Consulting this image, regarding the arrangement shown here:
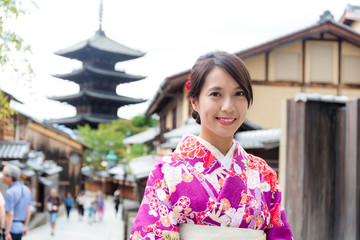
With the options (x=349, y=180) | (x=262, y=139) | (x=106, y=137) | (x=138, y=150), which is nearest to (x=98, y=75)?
(x=138, y=150)

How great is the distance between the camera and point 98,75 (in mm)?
35469

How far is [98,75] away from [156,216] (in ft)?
113

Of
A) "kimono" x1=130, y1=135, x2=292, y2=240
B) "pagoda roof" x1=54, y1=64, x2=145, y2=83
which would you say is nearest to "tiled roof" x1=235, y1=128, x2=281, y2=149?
"kimono" x1=130, y1=135, x2=292, y2=240

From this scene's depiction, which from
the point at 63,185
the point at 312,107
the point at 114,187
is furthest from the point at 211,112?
the point at 114,187

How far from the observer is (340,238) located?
4.50 m

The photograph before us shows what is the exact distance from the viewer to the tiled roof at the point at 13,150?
16.2 metres

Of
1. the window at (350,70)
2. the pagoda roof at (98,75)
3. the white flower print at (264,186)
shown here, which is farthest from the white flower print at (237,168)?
the pagoda roof at (98,75)

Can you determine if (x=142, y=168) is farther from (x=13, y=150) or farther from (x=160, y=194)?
(x=160, y=194)

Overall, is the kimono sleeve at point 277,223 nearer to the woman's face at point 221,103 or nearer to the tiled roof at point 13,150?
the woman's face at point 221,103

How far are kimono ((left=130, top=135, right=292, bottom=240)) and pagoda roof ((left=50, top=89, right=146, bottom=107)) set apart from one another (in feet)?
108

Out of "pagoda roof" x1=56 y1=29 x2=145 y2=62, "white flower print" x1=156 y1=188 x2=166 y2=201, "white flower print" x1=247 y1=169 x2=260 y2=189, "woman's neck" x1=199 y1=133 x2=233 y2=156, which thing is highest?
"pagoda roof" x1=56 y1=29 x2=145 y2=62

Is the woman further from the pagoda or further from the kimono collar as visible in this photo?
the pagoda

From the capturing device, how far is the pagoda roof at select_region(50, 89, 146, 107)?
34.4m

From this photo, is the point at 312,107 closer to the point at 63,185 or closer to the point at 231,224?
the point at 231,224
